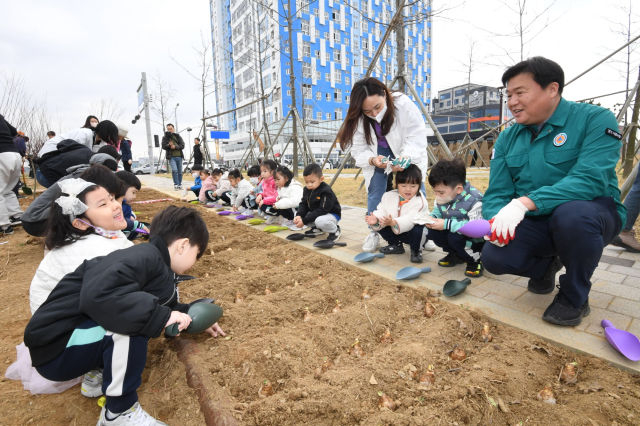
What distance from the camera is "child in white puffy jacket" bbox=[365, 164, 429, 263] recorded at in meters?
2.88

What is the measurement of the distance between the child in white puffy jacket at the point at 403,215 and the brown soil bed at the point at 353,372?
71 cm

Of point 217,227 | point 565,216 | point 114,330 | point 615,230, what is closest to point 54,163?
point 217,227

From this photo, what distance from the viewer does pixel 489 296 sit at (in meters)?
2.12

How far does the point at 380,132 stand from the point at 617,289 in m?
2.19

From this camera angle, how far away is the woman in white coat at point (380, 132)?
120 inches

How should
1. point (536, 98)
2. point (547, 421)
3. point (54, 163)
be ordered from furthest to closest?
point (54, 163) → point (536, 98) → point (547, 421)

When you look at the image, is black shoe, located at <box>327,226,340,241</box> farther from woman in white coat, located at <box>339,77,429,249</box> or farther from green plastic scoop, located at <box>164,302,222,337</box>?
green plastic scoop, located at <box>164,302,222,337</box>

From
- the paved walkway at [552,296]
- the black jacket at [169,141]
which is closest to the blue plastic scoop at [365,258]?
the paved walkway at [552,296]

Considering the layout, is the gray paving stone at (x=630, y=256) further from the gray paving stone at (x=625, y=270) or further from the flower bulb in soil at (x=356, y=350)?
the flower bulb in soil at (x=356, y=350)

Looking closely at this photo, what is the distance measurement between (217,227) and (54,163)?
1.95m

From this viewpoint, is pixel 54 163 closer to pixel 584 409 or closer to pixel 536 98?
pixel 536 98

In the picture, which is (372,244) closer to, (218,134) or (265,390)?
(265,390)

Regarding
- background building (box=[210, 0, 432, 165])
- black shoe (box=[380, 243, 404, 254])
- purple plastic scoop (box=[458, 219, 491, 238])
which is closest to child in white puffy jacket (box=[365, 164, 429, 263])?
black shoe (box=[380, 243, 404, 254])

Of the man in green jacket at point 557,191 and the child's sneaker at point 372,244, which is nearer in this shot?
the man in green jacket at point 557,191
